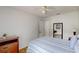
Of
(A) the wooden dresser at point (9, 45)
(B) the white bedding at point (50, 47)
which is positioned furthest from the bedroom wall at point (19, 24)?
(B) the white bedding at point (50, 47)

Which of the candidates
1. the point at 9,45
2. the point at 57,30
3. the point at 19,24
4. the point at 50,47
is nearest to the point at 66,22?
the point at 57,30

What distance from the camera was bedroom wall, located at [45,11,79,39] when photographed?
Answer: 2406 mm

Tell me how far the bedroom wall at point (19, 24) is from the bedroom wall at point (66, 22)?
14.0 inches

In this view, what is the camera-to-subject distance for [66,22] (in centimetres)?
278

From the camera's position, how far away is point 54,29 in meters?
2.44

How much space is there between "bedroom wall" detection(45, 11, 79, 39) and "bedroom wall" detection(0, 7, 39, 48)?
0.36 metres

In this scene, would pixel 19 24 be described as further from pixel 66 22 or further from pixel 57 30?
pixel 66 22

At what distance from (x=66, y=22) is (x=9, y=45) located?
1917 mm

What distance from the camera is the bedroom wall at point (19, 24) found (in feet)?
6.97

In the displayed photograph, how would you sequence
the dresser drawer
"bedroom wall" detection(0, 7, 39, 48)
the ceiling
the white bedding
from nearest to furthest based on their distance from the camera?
the white bedding → the dresser drawer → "bedroom wall" detection(0, 7, 39, 48) → the ceiling

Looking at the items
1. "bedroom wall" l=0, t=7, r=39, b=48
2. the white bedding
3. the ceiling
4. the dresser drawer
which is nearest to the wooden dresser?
the dresser drawer

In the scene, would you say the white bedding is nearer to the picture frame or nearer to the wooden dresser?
the picture frame

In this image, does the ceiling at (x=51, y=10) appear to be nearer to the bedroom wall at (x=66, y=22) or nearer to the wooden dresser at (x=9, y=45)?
the bedroom wall at (x=66, y=22)
